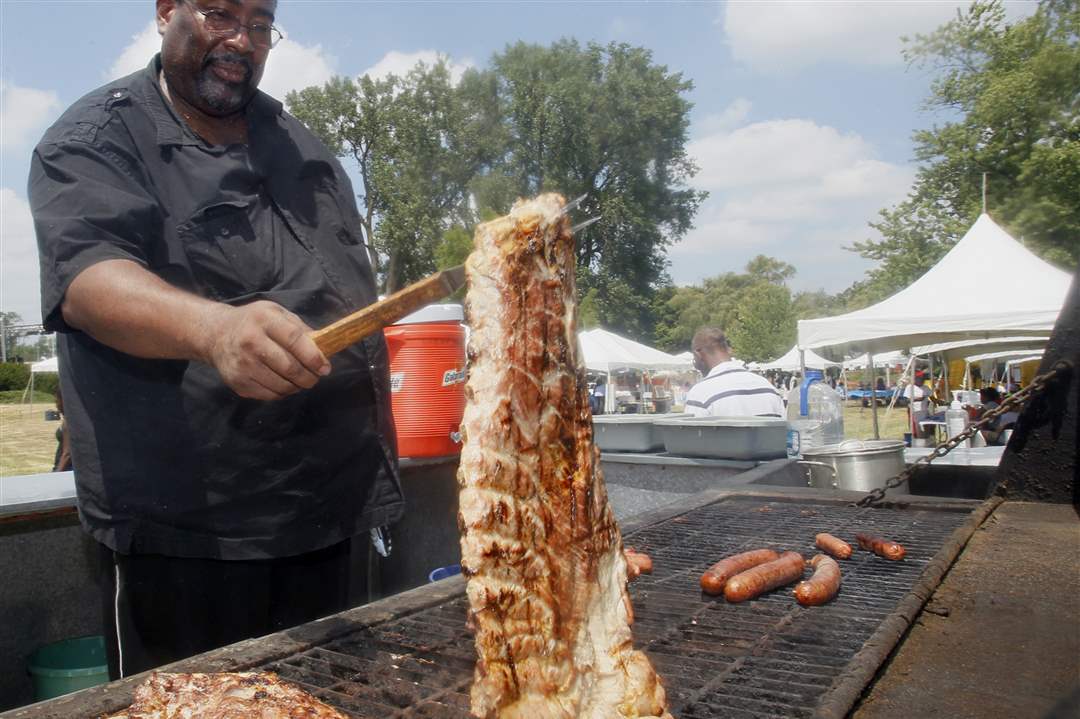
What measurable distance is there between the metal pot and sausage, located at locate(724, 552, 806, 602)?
2.65m

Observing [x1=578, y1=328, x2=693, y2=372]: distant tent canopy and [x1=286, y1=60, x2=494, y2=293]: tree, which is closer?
[x1=286, y1=60, x2=494, y2=293]: tree

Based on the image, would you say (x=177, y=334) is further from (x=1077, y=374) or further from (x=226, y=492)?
(x=1077, y=374)

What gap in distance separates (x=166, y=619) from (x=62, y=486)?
1.94m

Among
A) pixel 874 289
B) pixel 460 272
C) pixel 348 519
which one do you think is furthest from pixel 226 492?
pixel 874 289

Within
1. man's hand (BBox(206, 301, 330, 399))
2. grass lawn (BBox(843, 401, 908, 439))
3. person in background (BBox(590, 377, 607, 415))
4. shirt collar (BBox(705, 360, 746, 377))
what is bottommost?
grass lawn (BBox(843, 401, 908, 439))

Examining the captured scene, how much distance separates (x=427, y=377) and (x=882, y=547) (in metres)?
2.45

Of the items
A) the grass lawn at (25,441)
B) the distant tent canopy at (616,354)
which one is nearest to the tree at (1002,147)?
the distant tent canopy at (616,354)

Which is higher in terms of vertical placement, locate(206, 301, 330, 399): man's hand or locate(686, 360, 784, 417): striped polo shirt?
locate(206, 301, 330, 399): man's hand

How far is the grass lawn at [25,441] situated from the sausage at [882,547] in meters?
→ 7.95

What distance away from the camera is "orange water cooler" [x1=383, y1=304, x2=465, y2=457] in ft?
14.0

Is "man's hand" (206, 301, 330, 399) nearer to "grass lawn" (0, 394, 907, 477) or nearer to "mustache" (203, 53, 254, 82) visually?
"mustache" (203, 53, 254, 82)

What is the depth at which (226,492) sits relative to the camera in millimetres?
2311

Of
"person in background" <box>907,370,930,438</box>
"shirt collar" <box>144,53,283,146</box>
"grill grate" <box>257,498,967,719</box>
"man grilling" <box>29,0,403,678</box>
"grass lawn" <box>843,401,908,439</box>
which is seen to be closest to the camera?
"grill grate" <box>257,498,967,719</box>

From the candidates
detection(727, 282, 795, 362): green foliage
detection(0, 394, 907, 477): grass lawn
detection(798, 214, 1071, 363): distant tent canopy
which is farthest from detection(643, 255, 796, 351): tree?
detection(798, 214, 1071, 363): distant tent canopy
